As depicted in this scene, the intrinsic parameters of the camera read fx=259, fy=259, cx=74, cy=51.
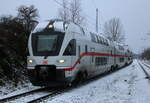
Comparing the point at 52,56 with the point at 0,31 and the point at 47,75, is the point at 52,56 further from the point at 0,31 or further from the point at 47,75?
the point at 0,31

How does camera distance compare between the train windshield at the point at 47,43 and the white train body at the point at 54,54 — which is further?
the train windshield at the point at 47,43

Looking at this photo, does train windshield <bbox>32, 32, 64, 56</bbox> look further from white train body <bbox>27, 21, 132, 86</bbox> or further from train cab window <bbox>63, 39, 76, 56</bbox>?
train cab window <bbox>63, 39, 76, 56</bbox>

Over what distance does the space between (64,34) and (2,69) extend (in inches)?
167

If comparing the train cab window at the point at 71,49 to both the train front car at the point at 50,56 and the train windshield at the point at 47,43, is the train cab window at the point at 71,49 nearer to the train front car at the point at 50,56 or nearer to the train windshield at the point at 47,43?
the train front car at the point at 50,56

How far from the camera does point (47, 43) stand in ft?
42.7

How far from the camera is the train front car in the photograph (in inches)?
499

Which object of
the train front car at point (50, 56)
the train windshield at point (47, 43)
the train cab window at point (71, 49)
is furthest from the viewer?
the train cab window at point (71, 49)

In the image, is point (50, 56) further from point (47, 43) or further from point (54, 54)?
point (47, 43)

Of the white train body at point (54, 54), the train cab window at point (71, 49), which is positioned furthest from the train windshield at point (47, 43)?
the train cab window at point (71, 49)

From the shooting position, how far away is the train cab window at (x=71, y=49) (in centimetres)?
1292

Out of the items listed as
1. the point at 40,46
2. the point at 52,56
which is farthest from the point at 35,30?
the point at 52,56

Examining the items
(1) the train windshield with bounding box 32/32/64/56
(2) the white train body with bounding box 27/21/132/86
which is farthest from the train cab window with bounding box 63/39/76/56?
(1) the train windshield with bounding box 32/32/64/56

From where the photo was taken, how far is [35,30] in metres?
13.7

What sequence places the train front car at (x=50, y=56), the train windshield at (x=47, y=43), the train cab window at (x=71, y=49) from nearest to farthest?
the train front car at (x=50, y=56) < the train windshield at (x=47, y=43) < the train cab window at (x=71, y=49)
